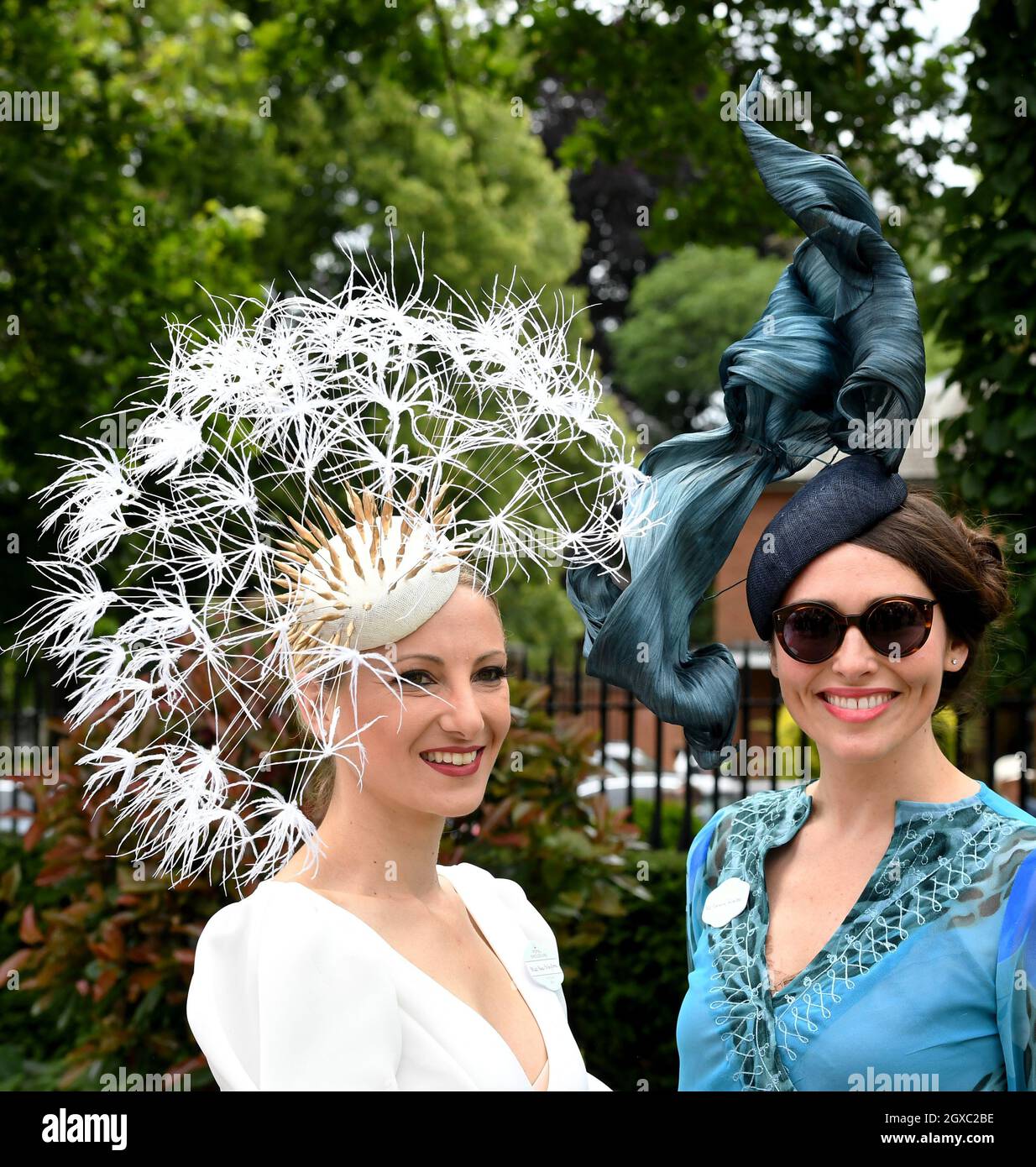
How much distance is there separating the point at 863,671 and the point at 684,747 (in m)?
4.07

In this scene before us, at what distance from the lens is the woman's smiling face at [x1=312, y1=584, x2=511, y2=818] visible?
205cm

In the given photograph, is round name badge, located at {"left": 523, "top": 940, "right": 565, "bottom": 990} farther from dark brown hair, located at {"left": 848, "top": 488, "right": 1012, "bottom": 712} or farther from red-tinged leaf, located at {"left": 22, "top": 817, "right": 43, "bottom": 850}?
red-tinged leaf, located at {"left": 22, "top": 817, "right": 43, "bottom": 850}

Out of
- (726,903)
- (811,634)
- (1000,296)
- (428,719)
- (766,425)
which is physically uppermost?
(1000,296)

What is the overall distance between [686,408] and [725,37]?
70.5 feet

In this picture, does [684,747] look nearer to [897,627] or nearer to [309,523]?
[897,627]

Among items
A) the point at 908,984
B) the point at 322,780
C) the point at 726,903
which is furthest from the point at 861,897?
the point at 322,780

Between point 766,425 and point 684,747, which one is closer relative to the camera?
point 766,425

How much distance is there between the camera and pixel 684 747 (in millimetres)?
6254

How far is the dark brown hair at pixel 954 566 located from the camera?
7.54 feet

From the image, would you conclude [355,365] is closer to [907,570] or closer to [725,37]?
[907,570]

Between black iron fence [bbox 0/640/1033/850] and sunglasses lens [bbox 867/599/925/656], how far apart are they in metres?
0.56

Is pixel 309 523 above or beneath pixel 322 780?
above

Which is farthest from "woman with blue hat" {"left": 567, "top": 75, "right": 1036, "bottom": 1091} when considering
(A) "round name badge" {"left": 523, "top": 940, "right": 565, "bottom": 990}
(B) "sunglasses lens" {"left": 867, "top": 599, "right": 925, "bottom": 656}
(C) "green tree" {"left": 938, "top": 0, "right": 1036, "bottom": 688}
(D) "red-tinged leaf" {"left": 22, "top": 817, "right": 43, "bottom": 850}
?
(D) "red-tinged leaf" {"left": 22, "top": 817, "right": 43, "bottom": 850}

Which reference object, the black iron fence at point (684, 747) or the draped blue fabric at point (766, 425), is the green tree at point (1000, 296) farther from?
the draped blue fabric at point (766, 425)
